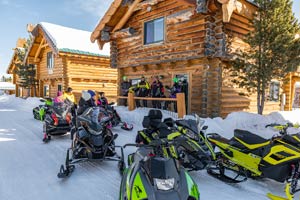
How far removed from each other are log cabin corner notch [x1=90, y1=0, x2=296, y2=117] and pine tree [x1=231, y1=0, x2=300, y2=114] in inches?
33.9

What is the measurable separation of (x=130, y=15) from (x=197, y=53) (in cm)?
491

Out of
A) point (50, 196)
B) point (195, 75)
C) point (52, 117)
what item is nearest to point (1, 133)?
point (52, 117)

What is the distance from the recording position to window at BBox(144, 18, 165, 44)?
11.1 metres

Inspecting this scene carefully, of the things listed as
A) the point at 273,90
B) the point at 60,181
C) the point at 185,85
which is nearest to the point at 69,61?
the point at 185,85

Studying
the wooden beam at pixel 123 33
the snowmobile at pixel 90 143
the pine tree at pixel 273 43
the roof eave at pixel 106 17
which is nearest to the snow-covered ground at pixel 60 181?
the snowmobile at pixel 90 143

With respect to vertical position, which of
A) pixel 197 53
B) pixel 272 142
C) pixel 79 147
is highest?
pixel 197 53

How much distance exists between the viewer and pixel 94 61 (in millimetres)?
19641

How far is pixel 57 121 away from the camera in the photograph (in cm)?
692

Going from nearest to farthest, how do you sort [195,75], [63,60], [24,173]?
[24,173] < [195,75] < [63,60]

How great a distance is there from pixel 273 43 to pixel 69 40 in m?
15.5

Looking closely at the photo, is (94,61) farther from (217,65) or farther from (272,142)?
(272,142)

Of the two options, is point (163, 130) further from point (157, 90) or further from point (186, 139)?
point (157, 90)

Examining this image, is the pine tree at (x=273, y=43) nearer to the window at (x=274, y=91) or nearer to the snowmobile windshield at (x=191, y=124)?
the window at (x=274, y=91)

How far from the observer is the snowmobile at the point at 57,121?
269 inches
